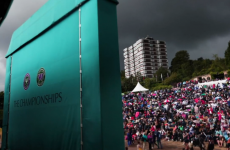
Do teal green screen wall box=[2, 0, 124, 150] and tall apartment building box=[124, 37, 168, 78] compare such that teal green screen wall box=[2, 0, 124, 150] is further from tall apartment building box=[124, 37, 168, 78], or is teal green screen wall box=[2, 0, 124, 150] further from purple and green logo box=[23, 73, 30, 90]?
tall apartment building box=[124, 37, 168, 78]

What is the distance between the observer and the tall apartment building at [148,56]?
9375 cm

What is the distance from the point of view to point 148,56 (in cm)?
9500

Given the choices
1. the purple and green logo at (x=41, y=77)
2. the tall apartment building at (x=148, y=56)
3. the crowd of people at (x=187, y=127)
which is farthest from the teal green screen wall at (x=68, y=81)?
the tall apartment building at (x=148, y=56)

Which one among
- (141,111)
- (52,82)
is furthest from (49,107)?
(141,111)

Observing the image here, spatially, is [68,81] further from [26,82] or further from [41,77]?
[26,82]

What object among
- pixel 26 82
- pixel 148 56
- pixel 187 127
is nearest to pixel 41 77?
pixel 26 82

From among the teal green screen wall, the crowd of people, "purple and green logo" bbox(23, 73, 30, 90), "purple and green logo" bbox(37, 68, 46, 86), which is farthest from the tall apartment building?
"purple and green logo" bbox(37, 68, 46, 86)

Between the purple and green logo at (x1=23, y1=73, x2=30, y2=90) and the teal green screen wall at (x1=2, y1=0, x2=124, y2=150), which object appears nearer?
the teal green screen wall at (x1=2, y1=0, x2=124, y2=150)

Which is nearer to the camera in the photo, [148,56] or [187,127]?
[187,127]

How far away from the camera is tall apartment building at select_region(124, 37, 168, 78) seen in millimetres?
93750

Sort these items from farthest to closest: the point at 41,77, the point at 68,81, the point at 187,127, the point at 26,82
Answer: the point at 187,127 → the point at 26,82 → the point at 41,77 → the point at 68,81

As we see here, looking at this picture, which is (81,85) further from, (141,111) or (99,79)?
(141,111)

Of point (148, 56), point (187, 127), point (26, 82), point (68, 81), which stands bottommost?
point (187, 127)

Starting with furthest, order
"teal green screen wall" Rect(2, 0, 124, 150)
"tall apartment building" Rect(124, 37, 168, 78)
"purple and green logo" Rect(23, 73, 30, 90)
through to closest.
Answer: "tall apartment building" Rect(124, 37, 168, 78), "purple and green logo" Rect(23, 73, 30, 90), "teal green screen wall" Rect(2, 0, 124, 150)
